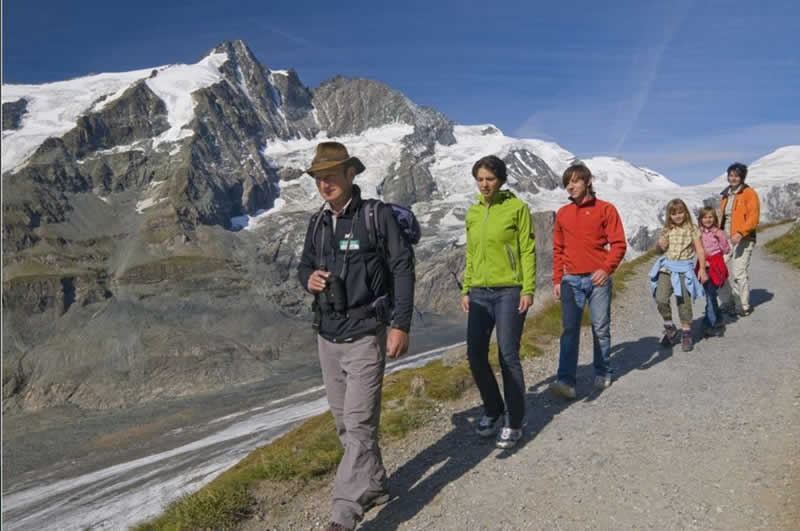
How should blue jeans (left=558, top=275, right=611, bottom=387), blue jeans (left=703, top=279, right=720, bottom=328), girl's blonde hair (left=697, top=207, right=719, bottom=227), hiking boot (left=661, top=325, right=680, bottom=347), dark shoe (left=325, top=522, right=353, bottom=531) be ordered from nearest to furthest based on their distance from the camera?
dark shoe (left=325, top=522, right=353, bottom=531) → blue jeans (left=558, top=275, right=611, bottom=387) → hiking boot (left=661, top=325, right=680, bottom=347) → blue jeans (left=703, top=279, right=720, bottom=328) → girl's blonde hair (left=697, top=207, right=719, bottom=227)

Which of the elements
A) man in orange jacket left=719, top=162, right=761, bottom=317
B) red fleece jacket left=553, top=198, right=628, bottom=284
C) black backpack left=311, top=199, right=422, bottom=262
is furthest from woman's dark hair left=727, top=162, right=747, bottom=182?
black backpack left=311, top=199, right=422, bottom=262

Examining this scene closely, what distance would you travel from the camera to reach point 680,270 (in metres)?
11.3

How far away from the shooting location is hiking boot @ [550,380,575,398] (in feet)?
28.8

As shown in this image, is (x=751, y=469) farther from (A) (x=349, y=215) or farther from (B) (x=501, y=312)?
(A) (x=349, y=215)

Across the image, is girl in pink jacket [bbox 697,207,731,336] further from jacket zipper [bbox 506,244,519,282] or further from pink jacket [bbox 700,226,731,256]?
jacket zipper [bbox 506,244,519,282]

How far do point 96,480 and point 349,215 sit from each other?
157364 mm

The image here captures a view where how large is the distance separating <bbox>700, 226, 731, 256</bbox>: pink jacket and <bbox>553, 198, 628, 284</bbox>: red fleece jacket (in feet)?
16.4

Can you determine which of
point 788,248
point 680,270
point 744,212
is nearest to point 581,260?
point 680,270

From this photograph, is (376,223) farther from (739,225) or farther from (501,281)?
(739,225)

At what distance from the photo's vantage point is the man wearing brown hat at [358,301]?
18.1ft

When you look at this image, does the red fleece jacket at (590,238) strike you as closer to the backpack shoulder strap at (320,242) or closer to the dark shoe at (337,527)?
the backpack shoulder strap at (320,242)

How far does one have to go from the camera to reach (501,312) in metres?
7.00

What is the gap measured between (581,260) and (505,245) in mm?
2285

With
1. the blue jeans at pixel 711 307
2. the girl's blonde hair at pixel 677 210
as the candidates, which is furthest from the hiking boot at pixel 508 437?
the blue jeans at pixel 711 307
